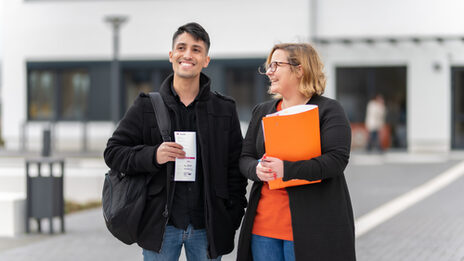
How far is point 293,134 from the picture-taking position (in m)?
2.81

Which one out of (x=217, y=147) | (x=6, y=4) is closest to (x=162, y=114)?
(x=217, y=147)

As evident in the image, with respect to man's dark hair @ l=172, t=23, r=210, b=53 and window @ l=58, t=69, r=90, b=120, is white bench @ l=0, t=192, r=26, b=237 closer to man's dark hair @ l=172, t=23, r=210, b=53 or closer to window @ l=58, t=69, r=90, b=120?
man's dark hair @ l=172, t=23, r=210, b=53

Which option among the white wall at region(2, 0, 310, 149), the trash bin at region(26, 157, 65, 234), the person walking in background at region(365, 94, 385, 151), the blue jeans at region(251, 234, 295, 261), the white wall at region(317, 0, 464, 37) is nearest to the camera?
the blue jeans at region(251, 234, 295, 261)

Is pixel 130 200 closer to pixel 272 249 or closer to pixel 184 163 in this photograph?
pixel 184 163

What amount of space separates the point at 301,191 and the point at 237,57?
18364 mm

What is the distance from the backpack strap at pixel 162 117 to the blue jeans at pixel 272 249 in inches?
26.6

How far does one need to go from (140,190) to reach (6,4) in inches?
863

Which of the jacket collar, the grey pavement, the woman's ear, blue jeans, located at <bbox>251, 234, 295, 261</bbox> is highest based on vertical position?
the woman's ear

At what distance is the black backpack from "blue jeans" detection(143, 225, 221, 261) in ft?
0.47

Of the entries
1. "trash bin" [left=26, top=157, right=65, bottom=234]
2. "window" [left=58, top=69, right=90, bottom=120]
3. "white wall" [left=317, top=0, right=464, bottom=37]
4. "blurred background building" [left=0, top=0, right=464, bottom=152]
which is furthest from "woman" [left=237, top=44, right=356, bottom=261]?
"window" [left=58, top=69, right=90, bottom=120]

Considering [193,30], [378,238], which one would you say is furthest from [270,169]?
[378,238]

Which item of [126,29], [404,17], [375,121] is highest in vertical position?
[404,17]

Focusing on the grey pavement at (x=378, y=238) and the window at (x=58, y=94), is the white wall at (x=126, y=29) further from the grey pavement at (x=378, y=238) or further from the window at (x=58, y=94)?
the grey pavement at (x=378, y=238)

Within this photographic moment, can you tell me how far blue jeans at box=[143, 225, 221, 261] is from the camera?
303 cm
